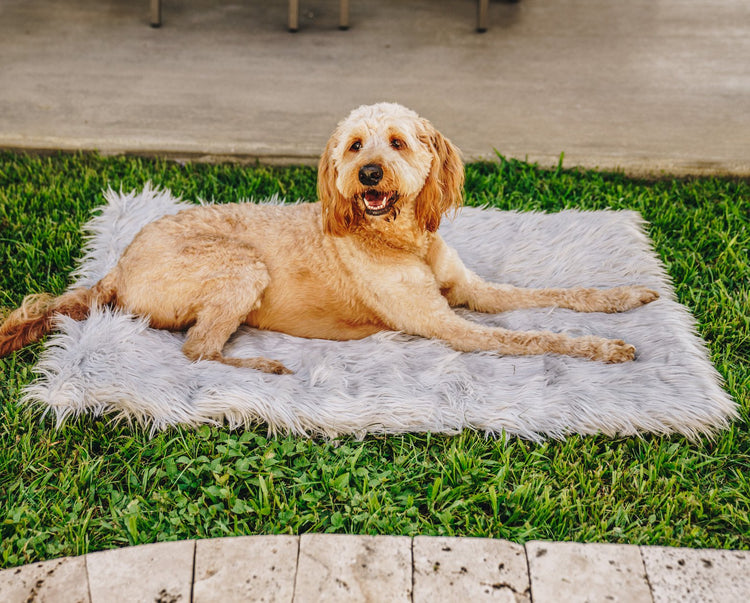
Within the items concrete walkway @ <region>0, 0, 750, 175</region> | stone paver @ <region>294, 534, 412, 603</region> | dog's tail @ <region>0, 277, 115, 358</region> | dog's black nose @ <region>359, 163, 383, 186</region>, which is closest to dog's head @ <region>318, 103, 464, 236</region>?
dog's black nose @ <region>359, 163, 383, 186</region>

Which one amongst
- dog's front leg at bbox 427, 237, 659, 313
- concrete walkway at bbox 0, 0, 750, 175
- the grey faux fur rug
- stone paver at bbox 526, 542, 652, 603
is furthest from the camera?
concrete walkway at bbox 0, 0, 750, 175

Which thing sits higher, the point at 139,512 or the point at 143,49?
the point at 143,49

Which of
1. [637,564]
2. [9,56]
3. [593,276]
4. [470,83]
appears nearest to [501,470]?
[637,564]

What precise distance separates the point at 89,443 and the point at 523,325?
1.90 meters

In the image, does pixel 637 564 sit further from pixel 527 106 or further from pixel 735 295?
pixel 527 106

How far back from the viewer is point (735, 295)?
340cm

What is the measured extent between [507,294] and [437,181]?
0.74 metres

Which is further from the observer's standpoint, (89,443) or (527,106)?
(527,106)

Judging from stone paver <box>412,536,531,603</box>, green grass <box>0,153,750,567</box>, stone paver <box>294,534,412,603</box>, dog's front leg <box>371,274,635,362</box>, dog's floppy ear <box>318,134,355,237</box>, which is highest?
dog's floppy ear <box>318,134,355,237</box>

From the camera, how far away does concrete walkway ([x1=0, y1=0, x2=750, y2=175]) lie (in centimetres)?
469

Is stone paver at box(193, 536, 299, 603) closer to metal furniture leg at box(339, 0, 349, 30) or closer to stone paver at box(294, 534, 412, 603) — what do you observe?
stone paver at box(294, 534, 412, 603)

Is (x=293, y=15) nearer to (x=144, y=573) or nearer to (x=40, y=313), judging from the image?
(x=40, y=313)

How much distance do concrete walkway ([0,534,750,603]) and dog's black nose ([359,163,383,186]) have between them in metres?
1.31

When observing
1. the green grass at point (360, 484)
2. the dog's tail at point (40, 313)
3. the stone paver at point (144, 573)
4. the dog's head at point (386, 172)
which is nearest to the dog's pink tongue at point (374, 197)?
the dog's head at point (386, 172)
